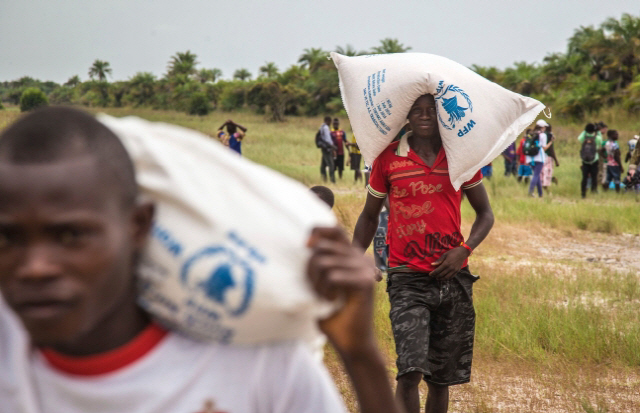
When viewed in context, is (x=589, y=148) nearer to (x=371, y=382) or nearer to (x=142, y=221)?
(x=371, y=382)

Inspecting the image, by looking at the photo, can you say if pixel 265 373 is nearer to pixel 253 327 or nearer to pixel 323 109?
pixel 253 327

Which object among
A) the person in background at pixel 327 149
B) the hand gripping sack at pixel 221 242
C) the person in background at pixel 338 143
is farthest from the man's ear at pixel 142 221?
the person in background at pixel 338 143

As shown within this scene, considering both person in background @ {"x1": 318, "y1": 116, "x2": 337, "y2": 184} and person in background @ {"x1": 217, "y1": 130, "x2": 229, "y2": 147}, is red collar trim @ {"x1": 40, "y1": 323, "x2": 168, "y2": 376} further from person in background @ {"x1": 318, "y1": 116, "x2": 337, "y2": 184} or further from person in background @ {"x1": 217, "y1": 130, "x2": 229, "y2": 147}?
person in background @ {"x1": 318, "y1": 116, "x2": 337, "y2": 184}

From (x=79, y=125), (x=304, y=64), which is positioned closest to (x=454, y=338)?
(x=79, y=125)

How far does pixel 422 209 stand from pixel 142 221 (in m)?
2.56

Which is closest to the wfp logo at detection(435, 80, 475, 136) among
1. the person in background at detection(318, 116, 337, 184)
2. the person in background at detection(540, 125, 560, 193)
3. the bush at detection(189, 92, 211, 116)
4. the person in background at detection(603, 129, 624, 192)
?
the person in background at detection(318, 116, 337, 184)

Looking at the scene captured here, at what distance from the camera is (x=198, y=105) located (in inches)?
1854

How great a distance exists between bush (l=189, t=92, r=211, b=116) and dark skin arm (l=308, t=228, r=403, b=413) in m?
46.6

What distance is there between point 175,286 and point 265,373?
0.65 ft

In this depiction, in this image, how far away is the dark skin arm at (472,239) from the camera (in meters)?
→ 3.51

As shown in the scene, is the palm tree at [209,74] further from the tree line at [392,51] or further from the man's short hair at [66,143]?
the man's short hair at [66,143]

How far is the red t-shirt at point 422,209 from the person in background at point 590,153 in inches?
540

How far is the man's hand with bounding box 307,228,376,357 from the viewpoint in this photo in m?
1.04

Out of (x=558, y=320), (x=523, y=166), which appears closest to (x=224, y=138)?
(x=523, y=166)
